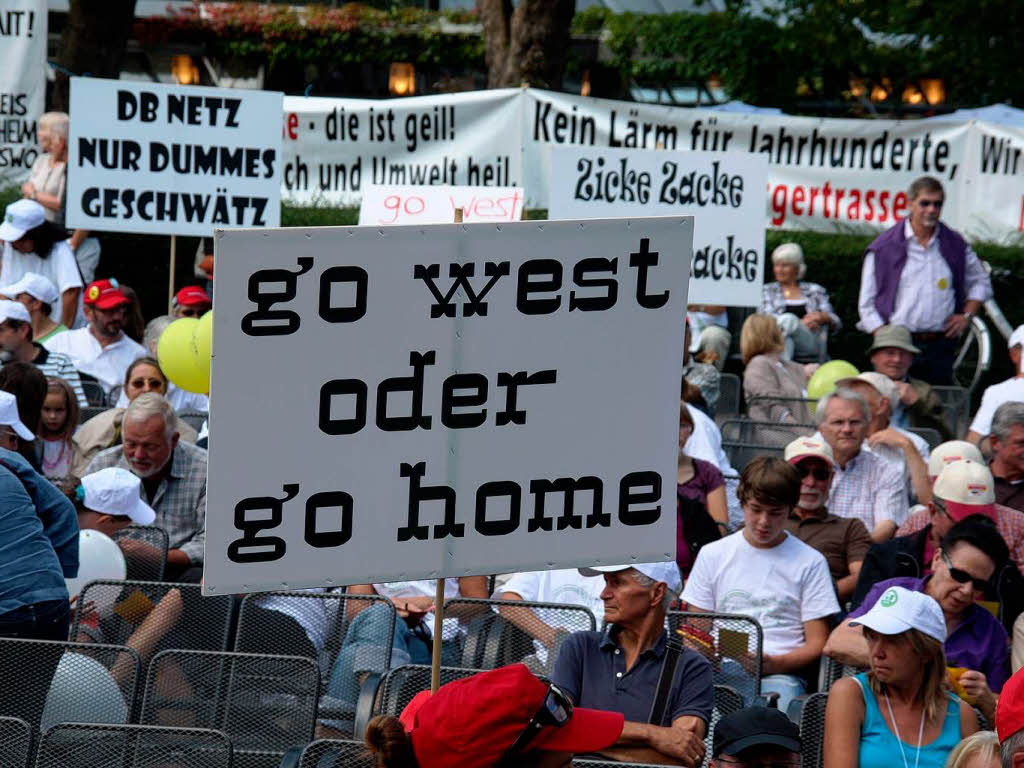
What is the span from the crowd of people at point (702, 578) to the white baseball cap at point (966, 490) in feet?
0.03

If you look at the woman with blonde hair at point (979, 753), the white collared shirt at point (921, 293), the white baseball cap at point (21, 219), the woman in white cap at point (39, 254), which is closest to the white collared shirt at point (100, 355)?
the woman in white cap at point (39, 254)

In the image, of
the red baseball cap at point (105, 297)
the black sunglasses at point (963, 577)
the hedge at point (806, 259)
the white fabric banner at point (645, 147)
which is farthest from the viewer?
the hedge at point (806, 259)

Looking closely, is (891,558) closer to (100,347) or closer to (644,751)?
(644,751)

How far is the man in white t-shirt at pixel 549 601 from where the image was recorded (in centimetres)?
657

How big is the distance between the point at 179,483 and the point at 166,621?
53.5 inches

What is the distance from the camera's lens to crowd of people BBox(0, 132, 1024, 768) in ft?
16.3

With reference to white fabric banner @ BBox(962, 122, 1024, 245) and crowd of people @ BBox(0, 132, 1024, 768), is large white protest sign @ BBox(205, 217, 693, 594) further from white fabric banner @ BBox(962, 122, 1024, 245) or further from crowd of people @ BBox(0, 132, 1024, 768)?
white fabric banner @ BBox(962, 122, 1024, 245)

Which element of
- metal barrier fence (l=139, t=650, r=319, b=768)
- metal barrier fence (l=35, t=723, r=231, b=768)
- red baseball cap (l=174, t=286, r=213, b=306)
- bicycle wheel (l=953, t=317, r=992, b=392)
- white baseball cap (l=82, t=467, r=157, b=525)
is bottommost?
bicycle wheel (l=953, t=317, r=992, b=392)

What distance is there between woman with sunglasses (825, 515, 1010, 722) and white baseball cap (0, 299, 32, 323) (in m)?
5.44

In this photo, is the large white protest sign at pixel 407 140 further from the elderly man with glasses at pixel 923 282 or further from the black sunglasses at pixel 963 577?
the black sunglasses at pixel 963 577

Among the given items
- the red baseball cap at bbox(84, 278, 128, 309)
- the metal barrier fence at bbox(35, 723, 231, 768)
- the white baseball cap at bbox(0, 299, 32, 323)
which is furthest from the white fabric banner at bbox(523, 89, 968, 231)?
the metal barrier fence at bbox(35, 723, 231, 768)

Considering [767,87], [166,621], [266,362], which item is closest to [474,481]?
[266,362]

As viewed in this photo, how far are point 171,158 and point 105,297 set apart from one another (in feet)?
5.03

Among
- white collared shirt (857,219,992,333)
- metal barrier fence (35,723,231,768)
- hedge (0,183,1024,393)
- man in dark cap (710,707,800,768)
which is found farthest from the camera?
hedge (0,183,1024,393)
